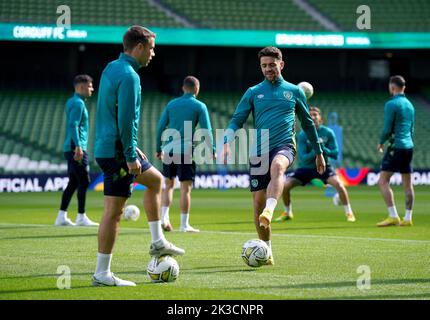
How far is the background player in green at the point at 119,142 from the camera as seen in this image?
8.43m

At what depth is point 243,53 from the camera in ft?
152

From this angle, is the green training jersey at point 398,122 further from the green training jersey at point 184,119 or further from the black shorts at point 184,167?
the black shorts at point 184,167

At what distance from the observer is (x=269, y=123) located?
1043 cm

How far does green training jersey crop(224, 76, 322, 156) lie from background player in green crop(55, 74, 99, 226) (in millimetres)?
5656

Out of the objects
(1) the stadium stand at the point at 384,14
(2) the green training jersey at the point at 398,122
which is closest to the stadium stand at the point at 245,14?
(1) the stadium stand at the point at 384,14

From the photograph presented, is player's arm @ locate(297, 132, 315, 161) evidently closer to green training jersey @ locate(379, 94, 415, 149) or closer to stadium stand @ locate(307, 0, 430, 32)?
green training jersey @ locate(379, 94, 415, 149)

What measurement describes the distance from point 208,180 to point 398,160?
58.9ft

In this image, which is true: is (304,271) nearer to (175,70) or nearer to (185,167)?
(185,167)

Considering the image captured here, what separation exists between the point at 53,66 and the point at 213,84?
7886mm

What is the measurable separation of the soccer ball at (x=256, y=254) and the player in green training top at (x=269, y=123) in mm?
306

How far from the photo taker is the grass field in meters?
7.98

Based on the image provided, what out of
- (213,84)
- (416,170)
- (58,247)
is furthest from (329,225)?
(213,84)
